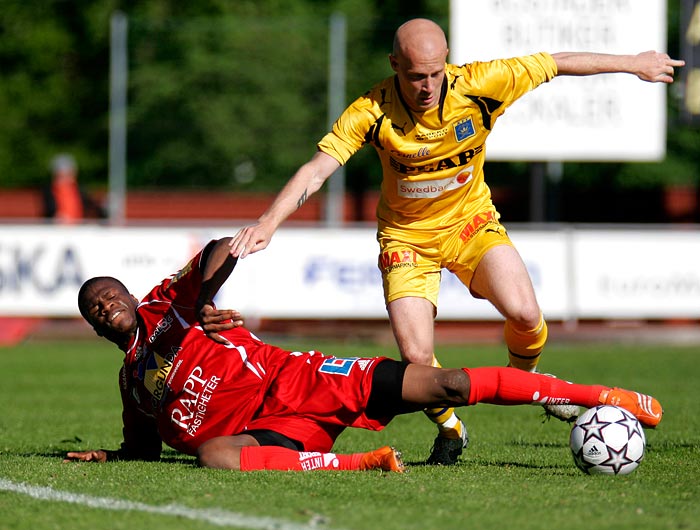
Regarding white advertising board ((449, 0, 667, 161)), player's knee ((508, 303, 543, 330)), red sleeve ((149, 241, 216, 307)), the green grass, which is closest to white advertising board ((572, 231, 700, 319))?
white advertising board ((449, 0, 667, 161))

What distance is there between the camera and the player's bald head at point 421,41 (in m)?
6.62

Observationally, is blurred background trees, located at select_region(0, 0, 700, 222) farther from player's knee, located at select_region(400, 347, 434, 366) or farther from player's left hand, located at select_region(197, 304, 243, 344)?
player's left hand, located at select_region(197, 304, 243, 344)

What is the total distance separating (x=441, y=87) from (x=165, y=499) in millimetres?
2948

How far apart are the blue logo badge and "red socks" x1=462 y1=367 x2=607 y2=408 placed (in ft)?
4.97

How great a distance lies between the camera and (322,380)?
21.3ft

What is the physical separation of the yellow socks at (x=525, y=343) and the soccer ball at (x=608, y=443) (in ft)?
3.68

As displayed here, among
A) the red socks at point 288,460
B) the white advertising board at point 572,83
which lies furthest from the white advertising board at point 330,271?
the red socks at point 288,460

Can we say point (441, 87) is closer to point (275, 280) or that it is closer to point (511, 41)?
point (275, 280)

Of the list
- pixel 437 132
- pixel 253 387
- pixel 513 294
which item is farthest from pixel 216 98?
pixel 253 387

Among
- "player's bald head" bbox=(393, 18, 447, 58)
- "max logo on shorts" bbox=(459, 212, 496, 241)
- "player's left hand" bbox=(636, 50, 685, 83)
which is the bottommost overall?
"max logo on shorts" bbox=(459, 212, 496, 241)

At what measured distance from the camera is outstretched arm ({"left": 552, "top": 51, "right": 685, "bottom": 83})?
23.0 feet

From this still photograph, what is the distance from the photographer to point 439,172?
7242 millimetres

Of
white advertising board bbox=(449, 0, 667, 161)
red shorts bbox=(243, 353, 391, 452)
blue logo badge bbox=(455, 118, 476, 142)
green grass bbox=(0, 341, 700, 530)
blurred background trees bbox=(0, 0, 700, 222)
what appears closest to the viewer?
green grass bbox=(0, 341, 700, 530)

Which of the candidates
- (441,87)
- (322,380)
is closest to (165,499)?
(322,380)
